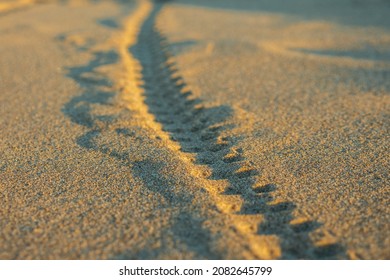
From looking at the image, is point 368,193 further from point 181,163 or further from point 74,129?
point 74,129

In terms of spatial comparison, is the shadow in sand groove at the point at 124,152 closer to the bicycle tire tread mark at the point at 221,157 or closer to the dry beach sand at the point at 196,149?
the dry beach sand at the point at 196,149

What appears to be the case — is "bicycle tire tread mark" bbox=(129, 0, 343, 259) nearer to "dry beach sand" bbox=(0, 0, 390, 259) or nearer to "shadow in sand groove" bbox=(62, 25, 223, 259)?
"dry beach sand" bbox=(0, 0, 390, 259)

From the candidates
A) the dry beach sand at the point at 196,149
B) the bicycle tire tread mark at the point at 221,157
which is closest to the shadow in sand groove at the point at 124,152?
the dry beach sand at the point at 196,149

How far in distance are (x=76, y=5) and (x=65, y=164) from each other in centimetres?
733

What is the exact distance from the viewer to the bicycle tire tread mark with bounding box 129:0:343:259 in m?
1.68

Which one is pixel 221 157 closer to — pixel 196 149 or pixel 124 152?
pixel 196 149

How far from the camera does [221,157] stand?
231cm

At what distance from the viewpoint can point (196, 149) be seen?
7.96 ft

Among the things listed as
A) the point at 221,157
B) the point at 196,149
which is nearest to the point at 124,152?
the point at 196,149

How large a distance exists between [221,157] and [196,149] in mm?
183

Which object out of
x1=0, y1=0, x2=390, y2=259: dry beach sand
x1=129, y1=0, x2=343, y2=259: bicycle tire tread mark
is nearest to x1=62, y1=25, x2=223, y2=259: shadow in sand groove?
x1=0, y1=0, x2=390, y2=259: dry beach sand

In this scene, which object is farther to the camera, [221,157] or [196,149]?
[196,149]

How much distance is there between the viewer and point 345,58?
414cm

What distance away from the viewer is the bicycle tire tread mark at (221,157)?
1.68 meters
